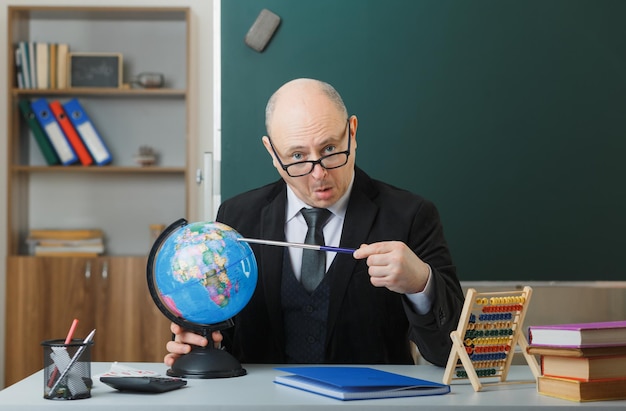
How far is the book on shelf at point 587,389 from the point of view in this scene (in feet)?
5.44

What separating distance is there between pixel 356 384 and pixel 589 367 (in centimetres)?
46

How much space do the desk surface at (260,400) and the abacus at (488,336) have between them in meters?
0.04

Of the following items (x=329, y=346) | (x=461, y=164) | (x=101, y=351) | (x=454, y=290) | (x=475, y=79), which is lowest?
(x=101, y=351)

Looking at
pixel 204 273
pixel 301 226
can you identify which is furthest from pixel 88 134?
pixel 204 273

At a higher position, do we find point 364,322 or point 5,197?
point 5,197

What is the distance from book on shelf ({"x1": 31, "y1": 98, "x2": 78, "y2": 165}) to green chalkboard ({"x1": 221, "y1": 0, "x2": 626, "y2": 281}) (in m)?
2.18

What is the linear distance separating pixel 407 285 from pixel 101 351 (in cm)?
356

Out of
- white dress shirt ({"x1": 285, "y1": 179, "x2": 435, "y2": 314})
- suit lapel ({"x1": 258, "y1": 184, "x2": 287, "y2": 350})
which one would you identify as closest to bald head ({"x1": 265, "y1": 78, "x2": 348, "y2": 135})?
white dress shirt ({"x1": 285, "y1": 179, "x2": 435, "y2": 314})

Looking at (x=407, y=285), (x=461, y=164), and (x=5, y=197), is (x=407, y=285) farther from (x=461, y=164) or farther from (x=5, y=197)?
(x=5, y=197)

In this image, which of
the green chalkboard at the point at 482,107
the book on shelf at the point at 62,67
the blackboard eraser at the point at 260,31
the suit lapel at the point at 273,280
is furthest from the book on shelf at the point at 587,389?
the book on shelf at the point at 62,67

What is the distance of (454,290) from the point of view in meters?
2.29

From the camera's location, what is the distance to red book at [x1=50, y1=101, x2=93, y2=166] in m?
5.33

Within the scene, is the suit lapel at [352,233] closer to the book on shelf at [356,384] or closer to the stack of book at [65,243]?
the book on shelf at [356,384]

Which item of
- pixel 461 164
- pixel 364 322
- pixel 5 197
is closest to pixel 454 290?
pixel 364 322
